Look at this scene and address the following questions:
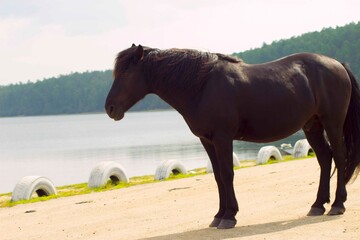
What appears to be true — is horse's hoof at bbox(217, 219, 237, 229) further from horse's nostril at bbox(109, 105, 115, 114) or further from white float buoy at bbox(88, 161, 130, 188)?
white float buoy at bbox(88, 161, 130, 188)

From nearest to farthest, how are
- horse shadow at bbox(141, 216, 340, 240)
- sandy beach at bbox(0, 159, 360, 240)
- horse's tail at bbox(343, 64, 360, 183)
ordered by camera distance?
1. horse shadow at bbox(141, 216, 340, 240)
2. sandy beach at bbox(0, 159, 360, 240)
3. horse's tail at bbox(343, 64, 360, 183)

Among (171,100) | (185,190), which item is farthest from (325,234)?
(185,190)

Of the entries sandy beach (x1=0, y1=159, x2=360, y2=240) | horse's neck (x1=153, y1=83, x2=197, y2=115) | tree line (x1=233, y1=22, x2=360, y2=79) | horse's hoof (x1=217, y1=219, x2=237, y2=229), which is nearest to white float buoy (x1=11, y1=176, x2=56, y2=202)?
sandy beach (x1=0, y1=159, x2=360, y2=240)

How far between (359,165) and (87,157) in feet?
137

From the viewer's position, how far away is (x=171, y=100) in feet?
28.0

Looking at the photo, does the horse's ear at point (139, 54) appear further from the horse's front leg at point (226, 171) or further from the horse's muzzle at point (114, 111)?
Result: the horse's front leg at point (226, 171)

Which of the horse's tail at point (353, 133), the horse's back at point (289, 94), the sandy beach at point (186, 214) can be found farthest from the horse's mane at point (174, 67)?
the horse's tail at point (353, 133)

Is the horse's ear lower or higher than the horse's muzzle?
higher

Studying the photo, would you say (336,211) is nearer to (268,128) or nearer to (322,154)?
(322,154)

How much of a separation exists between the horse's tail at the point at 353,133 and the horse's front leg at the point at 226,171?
6.68 ft

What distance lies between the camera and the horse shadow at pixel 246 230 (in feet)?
26.1

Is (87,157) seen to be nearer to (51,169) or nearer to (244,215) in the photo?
(51,169)

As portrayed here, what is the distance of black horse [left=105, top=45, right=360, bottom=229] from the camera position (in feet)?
27.3

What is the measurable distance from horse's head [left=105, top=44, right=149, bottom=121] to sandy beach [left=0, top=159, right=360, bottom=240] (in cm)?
177
